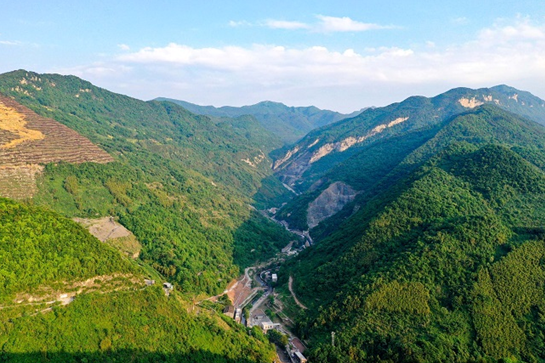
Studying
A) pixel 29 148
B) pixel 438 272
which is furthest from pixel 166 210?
pixel 438 272

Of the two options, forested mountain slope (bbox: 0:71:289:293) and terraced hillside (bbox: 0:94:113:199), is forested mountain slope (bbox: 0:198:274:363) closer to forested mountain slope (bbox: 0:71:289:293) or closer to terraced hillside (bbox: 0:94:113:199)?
forested mountain slope (bbox: 0:71:289:293)

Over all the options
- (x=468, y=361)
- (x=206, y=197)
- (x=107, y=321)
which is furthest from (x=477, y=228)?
(x=206, y=197)

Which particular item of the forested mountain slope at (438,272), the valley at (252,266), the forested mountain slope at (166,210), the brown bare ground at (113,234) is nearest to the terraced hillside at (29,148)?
the valley at (252,266)

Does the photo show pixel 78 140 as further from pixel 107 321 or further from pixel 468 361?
pixel 468 361

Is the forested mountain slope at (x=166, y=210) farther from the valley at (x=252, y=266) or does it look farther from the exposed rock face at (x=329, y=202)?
the exposed rock face at (x=329, y=202)

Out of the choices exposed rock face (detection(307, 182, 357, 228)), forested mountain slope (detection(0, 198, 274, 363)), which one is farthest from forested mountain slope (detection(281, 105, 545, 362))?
exposed rock face (detection(307, 182, 357, 228))

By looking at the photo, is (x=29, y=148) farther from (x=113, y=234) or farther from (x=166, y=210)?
Answer: (x=166, y=210)
